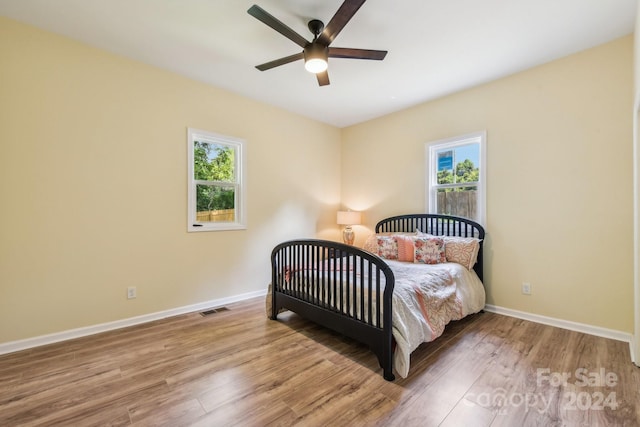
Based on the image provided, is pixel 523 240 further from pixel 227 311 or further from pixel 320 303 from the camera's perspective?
pixel 227 311

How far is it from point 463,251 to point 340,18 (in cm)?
268

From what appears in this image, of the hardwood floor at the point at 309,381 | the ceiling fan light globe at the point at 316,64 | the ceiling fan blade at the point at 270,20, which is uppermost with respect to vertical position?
the ceiling fan blade at the point at 270,20

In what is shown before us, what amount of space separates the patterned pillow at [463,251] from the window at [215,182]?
105 inches

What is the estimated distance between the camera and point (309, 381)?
1979mm

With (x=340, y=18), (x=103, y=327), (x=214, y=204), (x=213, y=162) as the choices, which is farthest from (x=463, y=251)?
(x=103, y=327)

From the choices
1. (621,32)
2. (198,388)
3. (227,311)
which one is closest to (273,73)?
(227,311)

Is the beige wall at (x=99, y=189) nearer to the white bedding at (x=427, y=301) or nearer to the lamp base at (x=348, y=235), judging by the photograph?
the lamp base at (x=348, y=235)

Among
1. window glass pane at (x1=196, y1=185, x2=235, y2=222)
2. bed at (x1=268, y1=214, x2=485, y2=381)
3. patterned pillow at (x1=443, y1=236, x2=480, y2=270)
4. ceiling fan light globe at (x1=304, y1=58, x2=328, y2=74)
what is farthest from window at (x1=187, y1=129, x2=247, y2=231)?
patterned pillow at (x1=443, y1=236, x2=480, y2=270)

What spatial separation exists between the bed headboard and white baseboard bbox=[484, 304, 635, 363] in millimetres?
428

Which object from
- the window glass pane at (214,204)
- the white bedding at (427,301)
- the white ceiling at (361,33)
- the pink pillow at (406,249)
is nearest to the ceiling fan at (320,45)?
the white ceiling at (361,33)

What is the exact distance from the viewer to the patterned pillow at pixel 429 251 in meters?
3.29

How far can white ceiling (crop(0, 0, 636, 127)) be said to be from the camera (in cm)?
220

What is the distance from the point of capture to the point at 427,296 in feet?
7.95

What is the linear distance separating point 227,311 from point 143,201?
1.58m
